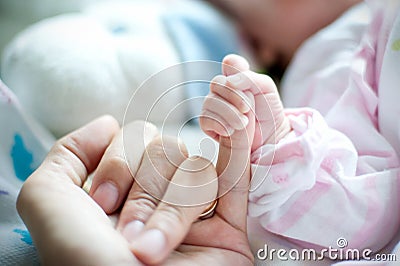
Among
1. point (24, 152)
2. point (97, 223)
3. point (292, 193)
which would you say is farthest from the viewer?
point (24, 152)

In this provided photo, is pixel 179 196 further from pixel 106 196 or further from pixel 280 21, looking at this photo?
pixel 280 21

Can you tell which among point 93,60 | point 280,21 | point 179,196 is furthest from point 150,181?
point 280,21

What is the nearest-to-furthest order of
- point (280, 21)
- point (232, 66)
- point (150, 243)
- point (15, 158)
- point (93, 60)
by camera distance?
1. point (150, 243)
2. point (232, 66)
3. point (15, 158)
4. point (93, 60)
5. point (280, 21)

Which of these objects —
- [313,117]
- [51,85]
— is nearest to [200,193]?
[313,117]

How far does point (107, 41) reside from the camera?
2.97 feet

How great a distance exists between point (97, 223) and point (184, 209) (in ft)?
0.28

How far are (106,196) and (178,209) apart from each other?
8 centimetres

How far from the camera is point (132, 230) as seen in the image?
49 centimetres

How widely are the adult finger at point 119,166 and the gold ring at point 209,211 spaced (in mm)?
83

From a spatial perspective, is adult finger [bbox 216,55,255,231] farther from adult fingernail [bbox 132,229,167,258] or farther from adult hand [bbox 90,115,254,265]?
adult fingernail [bbox 132,229,167,258]

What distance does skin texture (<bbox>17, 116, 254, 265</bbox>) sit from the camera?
455 mm

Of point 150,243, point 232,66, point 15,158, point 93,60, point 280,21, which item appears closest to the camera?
point 150,243

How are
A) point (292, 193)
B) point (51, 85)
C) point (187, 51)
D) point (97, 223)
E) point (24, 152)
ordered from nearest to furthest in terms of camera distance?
1. point (97, 223)
2. point (292, 193)
3. point (24, 152)
4. point (51, 85)
5. point (187, 51)

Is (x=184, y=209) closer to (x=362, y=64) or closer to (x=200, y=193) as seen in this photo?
(x=200, y=193)
